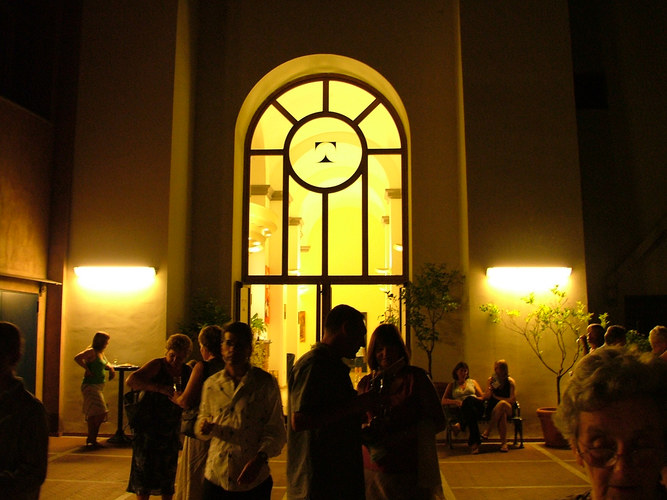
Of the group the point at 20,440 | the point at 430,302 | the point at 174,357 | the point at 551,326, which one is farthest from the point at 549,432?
the point at 20,440

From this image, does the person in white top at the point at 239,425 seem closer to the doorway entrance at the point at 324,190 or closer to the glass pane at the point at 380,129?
the doorway entrance at the point at 324,190

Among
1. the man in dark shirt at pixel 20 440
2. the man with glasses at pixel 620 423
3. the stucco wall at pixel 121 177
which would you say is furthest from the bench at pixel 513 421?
the man with glasses at pixel 620 423

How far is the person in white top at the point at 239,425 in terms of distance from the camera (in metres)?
2.93

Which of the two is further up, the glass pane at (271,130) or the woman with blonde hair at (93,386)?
the glass pane at (271,130)

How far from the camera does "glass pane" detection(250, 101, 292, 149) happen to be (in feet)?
33.5

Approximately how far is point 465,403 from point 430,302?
1478 mm

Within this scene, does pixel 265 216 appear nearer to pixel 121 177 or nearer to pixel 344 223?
pixel 344 223

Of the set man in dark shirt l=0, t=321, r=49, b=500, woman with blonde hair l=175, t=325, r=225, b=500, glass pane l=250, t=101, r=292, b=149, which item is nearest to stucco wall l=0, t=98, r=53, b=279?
glass pane l=250, t=101, r=292, b=149

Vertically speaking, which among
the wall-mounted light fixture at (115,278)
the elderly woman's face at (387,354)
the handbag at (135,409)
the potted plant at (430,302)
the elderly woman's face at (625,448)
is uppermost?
the wall-mounted light fixture at (115,278)

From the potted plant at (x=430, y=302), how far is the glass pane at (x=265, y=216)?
2.22 metres

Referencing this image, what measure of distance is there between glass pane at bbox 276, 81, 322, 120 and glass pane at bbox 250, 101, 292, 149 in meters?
0.20

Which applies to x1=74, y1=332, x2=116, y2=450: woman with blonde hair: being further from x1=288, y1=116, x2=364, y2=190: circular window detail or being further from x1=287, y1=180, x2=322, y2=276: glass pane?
x1=288, y1=116, x2=364, y2=190: circular window detail

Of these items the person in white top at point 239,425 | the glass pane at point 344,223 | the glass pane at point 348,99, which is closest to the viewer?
the person in white top at point 239,425

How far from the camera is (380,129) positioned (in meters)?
10.1
